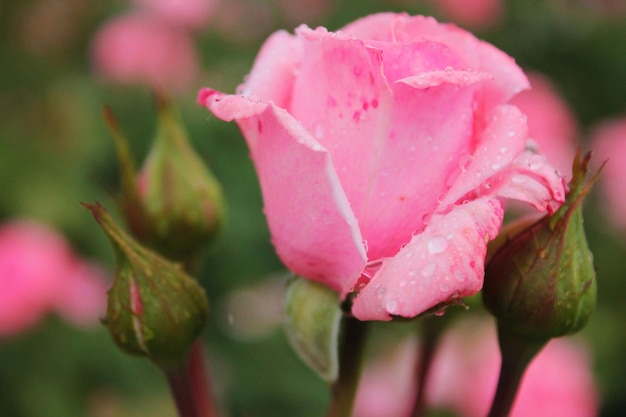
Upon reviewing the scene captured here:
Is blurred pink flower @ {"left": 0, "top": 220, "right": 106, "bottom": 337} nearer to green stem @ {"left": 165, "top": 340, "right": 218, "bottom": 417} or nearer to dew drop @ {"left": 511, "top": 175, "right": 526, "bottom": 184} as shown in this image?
green stem @ {"left": 165, "top": 340, "right": 218, "bottom": 417}

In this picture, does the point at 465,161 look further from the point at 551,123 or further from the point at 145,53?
the point at 145,53

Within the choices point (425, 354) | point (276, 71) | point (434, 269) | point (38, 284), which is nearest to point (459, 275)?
point (434, 269)

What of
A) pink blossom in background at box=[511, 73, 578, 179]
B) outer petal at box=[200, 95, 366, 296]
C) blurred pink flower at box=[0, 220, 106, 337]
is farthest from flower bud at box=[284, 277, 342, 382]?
pink blossom in background at box=[511, 73, 578, 179]

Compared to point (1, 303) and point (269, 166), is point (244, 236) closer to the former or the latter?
point (1, 303)

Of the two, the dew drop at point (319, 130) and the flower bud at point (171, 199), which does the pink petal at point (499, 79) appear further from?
the flower bud at point (171, 199)

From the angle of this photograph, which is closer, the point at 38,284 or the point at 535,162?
the point at 535,162

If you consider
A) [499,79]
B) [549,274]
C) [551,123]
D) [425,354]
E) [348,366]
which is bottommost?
[551,123]

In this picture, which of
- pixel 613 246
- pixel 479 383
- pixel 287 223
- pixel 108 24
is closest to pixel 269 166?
pixel 287 223
